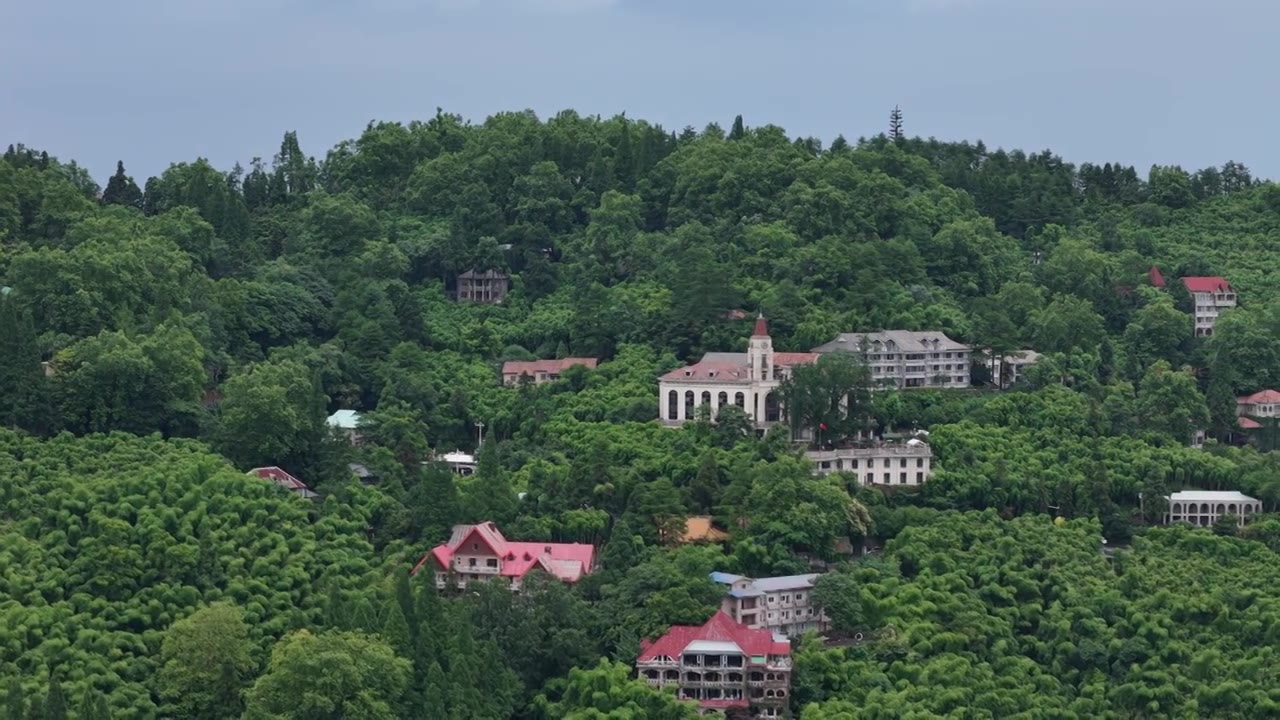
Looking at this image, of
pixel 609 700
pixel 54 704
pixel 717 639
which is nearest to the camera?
pixel 54 704

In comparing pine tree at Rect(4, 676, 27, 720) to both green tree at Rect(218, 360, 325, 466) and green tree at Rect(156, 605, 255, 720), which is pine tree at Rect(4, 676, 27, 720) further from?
green tree at Rect(218, 360, 325, 466)

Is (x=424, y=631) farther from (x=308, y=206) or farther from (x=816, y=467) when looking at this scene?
(x=308, y=206)

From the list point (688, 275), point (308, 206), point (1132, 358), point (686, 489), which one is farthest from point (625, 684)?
point (308, 206)

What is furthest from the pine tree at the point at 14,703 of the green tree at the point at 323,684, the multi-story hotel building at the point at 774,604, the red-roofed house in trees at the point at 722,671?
the multi-story hotel building at the point at 774,604

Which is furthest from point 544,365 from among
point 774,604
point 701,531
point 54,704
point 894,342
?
point 54,704

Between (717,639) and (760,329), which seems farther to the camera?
(760,329)

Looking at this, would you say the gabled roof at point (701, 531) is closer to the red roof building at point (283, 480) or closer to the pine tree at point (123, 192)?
the red roof building at point (283, 480)

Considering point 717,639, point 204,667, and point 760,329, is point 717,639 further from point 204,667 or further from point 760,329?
point 760,329
